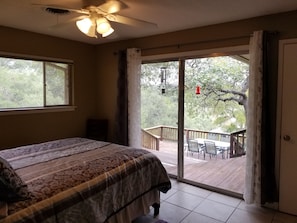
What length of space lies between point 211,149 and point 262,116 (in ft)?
5.86

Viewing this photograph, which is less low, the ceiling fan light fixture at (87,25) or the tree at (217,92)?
the ceiling fan light fixture at (87,25)

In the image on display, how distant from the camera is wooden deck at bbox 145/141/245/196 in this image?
145 inches

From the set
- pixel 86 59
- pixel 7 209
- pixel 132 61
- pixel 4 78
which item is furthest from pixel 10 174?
pixel 86 59

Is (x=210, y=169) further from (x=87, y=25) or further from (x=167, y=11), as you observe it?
(x=87, y=25)

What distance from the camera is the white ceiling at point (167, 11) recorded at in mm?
2445

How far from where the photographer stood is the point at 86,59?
15.1ft

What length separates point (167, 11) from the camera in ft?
8.95

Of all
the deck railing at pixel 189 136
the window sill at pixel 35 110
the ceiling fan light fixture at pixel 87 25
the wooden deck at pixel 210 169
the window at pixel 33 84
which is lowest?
the wooden deck at pixel 210 169

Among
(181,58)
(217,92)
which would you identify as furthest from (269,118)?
(181,58)

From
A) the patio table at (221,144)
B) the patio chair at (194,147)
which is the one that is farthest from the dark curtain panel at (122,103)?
the patio table at (221,144)

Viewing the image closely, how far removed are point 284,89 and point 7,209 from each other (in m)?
2.97

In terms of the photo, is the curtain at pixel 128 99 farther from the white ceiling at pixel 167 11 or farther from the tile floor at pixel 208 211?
the tile floor at pixel 208 211

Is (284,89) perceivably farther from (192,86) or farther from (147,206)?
(147,206)

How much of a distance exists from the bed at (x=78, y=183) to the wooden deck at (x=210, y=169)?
1302mm
